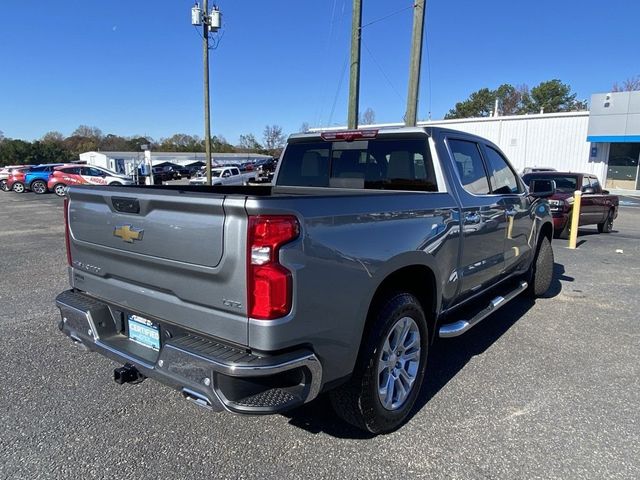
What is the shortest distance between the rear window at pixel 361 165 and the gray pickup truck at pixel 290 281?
0.02 metres

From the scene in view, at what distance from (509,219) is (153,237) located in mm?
3435

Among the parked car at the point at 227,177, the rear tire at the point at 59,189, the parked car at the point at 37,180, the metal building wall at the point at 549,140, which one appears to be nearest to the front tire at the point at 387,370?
the rear tire at the point at 59,189

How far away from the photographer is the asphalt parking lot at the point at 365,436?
262cm

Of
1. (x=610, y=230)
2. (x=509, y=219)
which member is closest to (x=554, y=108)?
(x=610, y=230)

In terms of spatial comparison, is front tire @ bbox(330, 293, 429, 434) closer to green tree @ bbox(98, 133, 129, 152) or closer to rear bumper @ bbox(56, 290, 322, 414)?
rear bumper @ bbox(56, 290, 322, 414)

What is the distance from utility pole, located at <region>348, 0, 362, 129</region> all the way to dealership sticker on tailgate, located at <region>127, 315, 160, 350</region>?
34.6 ft

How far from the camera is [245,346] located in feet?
7.24

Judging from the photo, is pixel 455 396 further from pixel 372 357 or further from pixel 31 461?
pixel 31 461

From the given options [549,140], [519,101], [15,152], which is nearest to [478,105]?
[519,101]

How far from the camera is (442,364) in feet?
13.2

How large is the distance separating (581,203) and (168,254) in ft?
38.5

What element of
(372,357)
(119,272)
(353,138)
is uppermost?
(353,138)

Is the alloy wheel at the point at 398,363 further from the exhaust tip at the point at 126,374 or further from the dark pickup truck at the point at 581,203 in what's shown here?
the dark pickup truck at the point at 581,203

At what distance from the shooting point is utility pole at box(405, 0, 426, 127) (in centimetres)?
1140
